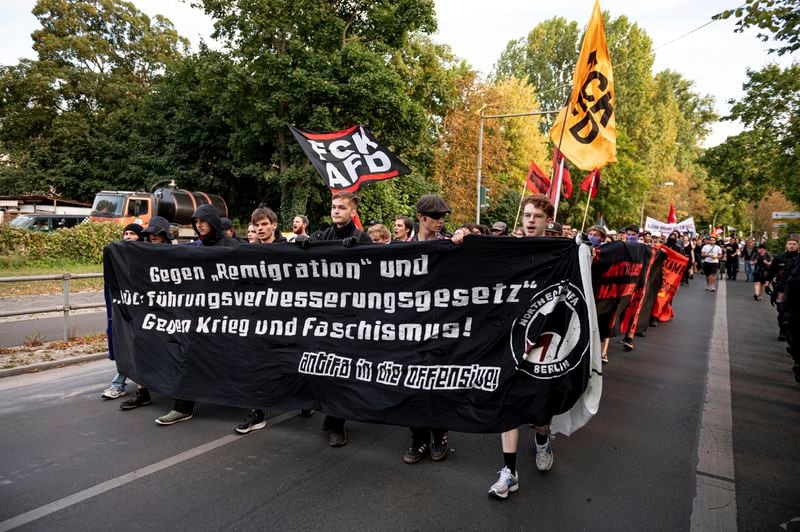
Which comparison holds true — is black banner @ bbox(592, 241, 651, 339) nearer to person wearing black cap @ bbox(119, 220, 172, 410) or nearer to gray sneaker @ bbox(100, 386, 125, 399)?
person wearing black cap @ bbox(119, 220, 172, 410)

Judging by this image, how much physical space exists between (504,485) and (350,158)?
4381mm

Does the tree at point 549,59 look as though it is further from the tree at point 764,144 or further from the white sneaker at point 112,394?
the white sneaker at point 112,394

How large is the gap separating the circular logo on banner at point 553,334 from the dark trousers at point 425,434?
0.97 meters

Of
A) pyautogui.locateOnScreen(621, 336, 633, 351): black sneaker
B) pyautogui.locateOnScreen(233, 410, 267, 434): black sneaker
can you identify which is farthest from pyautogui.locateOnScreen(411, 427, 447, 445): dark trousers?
pyautogui.locateOnScreen(621, 336, 633, 351): black sneaker

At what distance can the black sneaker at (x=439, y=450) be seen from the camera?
4054 mm

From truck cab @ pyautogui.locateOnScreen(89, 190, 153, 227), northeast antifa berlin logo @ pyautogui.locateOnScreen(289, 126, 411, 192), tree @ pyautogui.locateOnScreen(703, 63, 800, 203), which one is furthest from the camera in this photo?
truck cab @ pyautogui.locateOnScreen(89, 190, 153, 227)

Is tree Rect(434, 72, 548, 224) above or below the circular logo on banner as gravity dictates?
above

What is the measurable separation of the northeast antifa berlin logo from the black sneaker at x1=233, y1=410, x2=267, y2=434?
293 cm

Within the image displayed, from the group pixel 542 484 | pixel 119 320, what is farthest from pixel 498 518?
pixel 119 320

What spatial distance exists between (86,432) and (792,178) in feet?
74.6

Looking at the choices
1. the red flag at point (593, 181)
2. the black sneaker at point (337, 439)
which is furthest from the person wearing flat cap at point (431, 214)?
the red flag at point (593, 181)

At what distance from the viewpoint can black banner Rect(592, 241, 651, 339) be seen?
6125mm

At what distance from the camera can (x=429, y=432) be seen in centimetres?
420

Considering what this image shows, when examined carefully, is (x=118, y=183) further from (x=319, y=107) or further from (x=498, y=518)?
(x=498, y=518)
